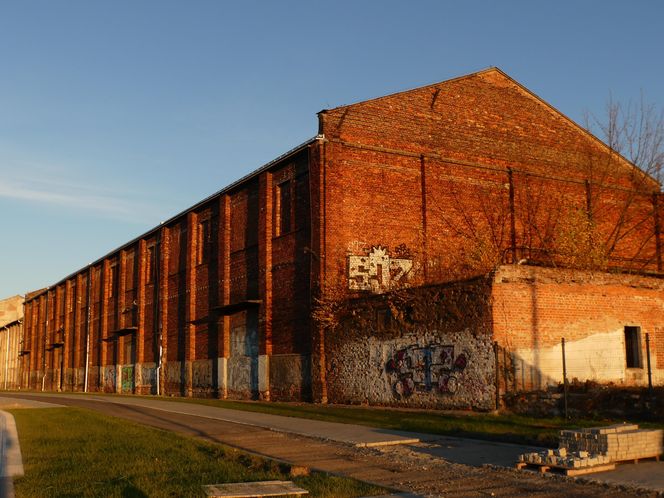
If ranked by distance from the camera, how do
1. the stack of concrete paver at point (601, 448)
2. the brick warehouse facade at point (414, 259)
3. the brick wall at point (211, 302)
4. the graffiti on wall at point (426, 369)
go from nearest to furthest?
the stack of concrete paver at point (601, 448)
the graffiti on wall at point (426, 369)
the brick warehouse facade at point (414, 259)
the brick wall at point (211, 302)

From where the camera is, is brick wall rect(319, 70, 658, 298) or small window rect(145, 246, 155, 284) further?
small window rect(145, 246, 155, 284)

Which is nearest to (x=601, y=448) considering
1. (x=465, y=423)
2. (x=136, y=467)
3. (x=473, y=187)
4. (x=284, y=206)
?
(x=465, y=423)

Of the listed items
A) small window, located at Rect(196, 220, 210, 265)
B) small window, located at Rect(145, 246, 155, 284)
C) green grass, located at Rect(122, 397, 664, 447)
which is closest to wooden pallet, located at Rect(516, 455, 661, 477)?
green grass, located at Rect(122, 397, 664, 447)

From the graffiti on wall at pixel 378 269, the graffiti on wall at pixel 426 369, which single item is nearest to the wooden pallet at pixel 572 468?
the graffiti on wall at pixel 426 369

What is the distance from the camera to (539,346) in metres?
18.9

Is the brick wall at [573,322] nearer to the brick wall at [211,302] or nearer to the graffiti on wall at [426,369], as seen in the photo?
the graffiti on wall at [426,369]

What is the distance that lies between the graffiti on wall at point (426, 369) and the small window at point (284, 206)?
311 inches

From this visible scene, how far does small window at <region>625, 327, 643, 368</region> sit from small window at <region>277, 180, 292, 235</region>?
39.8 ft

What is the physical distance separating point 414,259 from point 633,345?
8.15 metres

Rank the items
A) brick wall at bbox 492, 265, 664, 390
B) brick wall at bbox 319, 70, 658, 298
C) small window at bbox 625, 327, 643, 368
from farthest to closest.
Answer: brick wall at bbox 319, 70, 658, 298 → small window at bbox 625, 327, 643, 368 → brick wall at bbox 492, 265, 664, 390

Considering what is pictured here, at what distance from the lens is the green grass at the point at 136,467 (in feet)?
27.2

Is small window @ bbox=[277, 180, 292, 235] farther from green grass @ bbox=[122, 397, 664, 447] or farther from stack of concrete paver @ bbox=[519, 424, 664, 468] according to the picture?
stack of concrete paver @ bbox=[519, 424, 664, 468]

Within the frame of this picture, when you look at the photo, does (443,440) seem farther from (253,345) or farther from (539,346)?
(253,345)

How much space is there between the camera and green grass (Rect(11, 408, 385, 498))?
828cm
